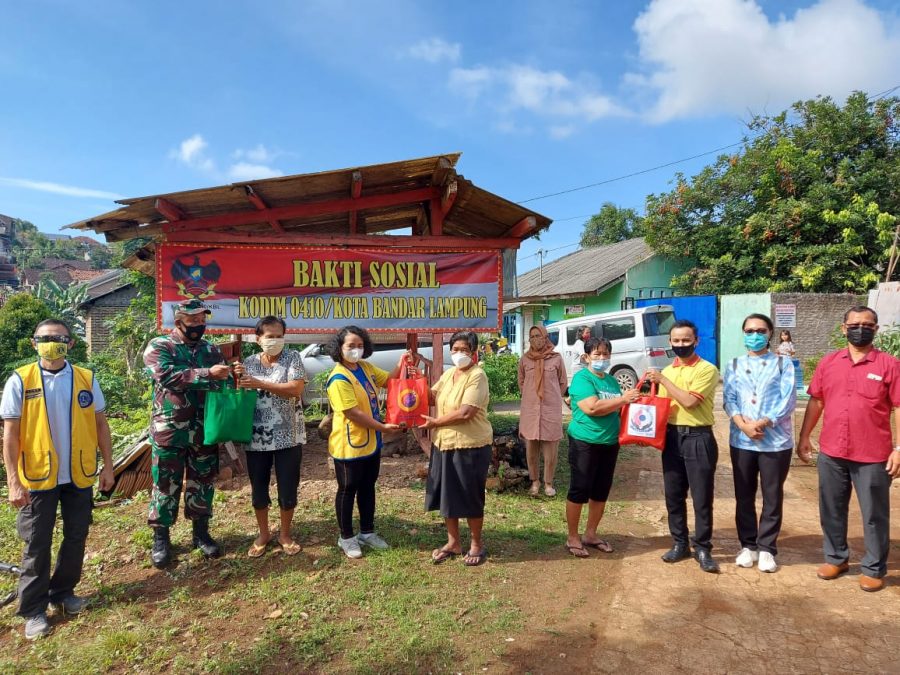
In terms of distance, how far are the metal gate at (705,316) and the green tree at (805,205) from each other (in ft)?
3.93

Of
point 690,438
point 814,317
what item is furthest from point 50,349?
point 814,317

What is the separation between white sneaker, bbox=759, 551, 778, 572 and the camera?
3.46 meters

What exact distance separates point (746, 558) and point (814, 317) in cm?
1066

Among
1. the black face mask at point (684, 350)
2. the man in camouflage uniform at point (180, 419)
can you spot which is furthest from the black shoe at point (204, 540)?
the black face mask at point (684, 350)

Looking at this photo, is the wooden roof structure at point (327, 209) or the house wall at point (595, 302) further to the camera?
the house wall at point (595, 302)

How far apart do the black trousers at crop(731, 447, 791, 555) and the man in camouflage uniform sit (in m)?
3.48

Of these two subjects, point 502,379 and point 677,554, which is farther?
point 502,379

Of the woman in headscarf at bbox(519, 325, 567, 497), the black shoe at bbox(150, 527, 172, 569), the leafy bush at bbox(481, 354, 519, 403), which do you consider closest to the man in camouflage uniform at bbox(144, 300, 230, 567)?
the black shoe at bbox(150, 527, 172, 569)

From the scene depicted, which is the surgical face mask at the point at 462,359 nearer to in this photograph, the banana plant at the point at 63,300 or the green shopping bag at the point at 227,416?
the green shopping bag at the point at 227,416

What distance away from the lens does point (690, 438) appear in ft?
11.4

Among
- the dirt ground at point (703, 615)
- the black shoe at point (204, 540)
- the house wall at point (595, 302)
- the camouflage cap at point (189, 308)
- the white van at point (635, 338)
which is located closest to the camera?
the dirt ground at point (703, 615)

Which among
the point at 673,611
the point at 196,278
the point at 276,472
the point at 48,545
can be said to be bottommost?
the point at 673,611

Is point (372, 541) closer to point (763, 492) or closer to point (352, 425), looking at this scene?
point (352, 425)

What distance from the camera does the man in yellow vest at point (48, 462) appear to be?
290 cm
